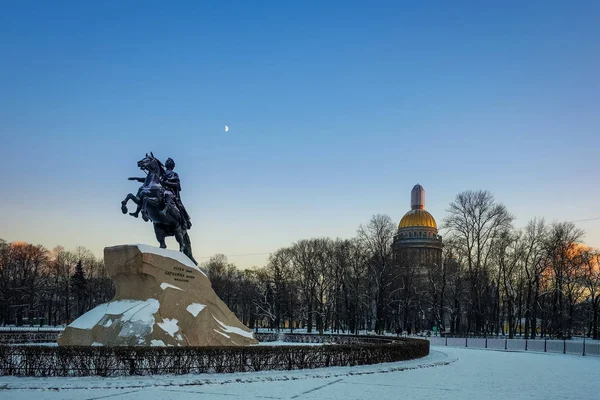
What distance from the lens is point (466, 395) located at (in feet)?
47.6

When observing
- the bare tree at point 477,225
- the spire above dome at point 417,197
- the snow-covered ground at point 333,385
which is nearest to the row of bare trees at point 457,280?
the bare tree at point 477,225

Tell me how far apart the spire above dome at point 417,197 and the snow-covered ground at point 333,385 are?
122m

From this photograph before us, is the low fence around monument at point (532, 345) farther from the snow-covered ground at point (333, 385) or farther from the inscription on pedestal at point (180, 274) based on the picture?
the inscription on pedestal at point (180, 274)

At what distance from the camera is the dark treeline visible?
5228 cm

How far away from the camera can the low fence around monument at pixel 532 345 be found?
3291 cm

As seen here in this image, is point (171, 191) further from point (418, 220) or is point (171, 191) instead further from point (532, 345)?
point (418, 220)

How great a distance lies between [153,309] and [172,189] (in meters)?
5.90

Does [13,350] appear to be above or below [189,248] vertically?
below

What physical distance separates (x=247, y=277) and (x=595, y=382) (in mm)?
77309

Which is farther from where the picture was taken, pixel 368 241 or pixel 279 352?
pixel 368 241

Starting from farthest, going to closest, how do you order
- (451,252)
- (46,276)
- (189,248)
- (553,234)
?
(46,276) → (451,252) → (553,234) → (189,248)

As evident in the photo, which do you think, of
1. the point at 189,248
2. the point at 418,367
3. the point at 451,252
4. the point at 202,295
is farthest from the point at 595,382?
the point at 451,252

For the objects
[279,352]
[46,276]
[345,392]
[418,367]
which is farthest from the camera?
[46,276]

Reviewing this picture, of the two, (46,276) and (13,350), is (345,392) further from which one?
(46,276)
